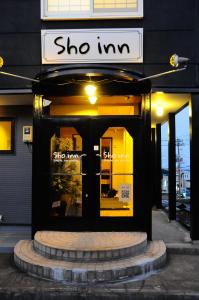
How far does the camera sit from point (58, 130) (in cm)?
718

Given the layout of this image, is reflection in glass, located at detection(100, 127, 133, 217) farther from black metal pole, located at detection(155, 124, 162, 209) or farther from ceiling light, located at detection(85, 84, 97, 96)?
black metal pole, located at detection(155, 124, 162, 209)

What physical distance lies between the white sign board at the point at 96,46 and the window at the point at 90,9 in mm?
346

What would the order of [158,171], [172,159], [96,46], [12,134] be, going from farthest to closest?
[158,171] → [172,159] → [12,134] → [96,46]

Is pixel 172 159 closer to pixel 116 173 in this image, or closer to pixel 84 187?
pixel 116 173

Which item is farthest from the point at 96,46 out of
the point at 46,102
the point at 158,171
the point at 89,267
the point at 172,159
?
the point at 158,171

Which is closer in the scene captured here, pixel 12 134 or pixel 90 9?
pixel 90 9

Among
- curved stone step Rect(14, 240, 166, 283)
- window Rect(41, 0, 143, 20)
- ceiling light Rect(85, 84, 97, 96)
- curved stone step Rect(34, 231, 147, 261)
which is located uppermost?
window Rect(41, 0, 143, 20)

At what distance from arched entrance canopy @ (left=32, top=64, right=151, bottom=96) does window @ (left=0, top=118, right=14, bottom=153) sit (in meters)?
1.69

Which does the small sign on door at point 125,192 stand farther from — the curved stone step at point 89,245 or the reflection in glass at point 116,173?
the curved stone step at point 89,245

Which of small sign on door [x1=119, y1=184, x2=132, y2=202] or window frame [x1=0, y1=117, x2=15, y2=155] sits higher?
window frame [x1=0, y1=117, x2=15, y2=155]

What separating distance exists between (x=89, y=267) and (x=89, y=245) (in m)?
0.64

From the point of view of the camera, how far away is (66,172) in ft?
23.6

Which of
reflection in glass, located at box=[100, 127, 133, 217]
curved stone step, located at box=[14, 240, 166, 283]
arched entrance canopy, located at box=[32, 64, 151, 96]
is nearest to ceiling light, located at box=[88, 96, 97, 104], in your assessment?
arched entrance canopy, located at box=[32, 64, 151, 96]

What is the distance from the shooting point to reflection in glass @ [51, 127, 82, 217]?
7.17m
